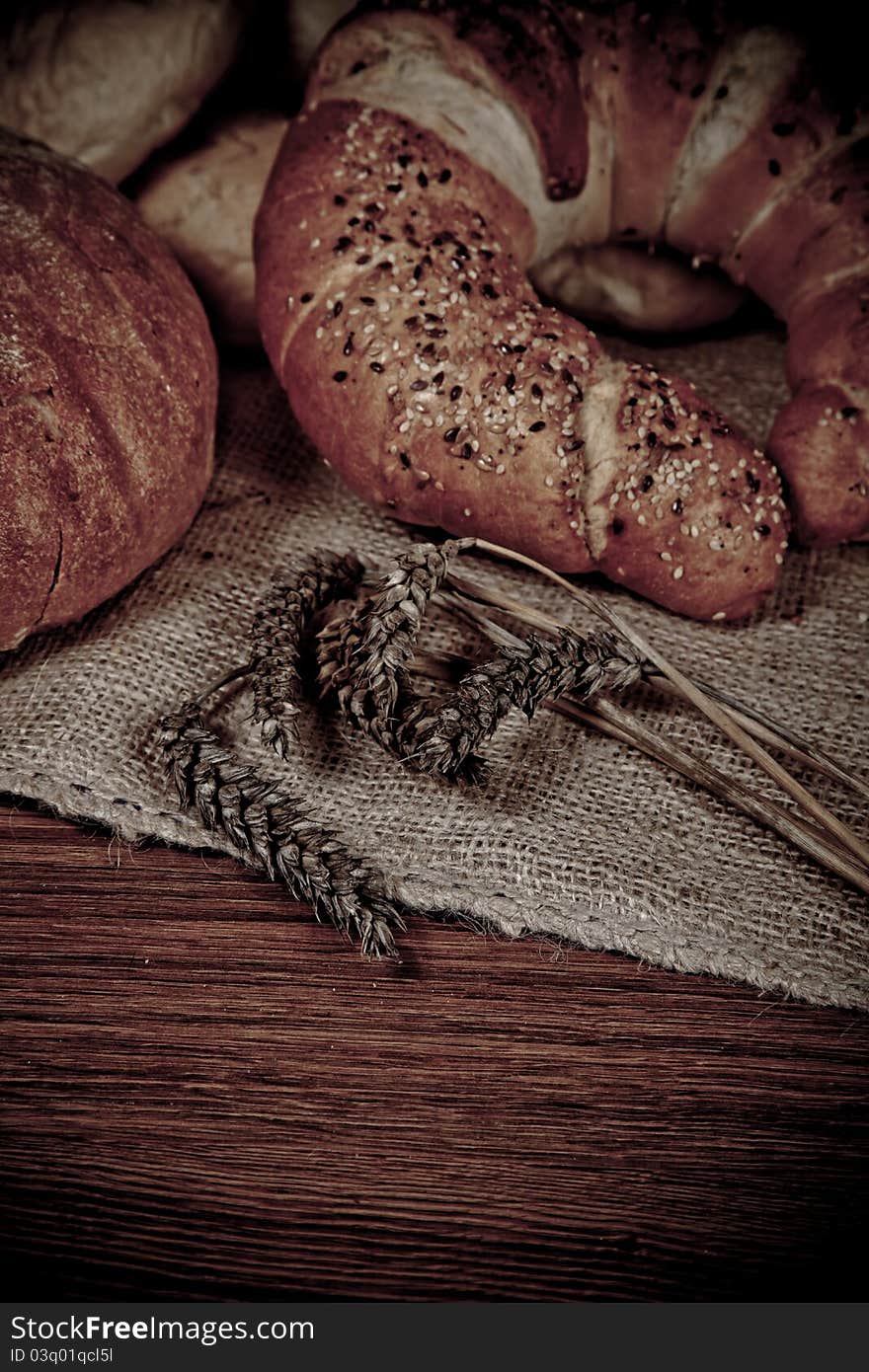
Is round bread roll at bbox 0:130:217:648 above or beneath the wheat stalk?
above

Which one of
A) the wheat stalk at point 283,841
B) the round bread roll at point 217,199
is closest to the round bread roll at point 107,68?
the round bread roll at point 217,199

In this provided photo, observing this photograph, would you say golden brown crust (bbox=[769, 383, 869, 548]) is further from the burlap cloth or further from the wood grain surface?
the wood grain surface

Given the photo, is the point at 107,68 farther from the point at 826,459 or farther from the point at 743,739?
the point at 743,739

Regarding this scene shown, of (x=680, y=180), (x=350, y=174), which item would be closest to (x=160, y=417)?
(x=350, y=174)

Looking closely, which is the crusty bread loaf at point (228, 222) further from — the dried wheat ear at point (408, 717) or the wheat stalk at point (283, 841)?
the wheat stalk at point (283, 841)

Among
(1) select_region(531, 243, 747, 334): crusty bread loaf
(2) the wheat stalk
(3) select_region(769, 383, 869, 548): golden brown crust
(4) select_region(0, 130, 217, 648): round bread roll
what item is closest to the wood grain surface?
(2) the wheat stalk

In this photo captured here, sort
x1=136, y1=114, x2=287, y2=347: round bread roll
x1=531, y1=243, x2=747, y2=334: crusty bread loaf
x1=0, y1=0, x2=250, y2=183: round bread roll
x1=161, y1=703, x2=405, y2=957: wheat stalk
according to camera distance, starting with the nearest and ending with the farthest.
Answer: x1=161, y1=703, x2=405, y2=957: wheat stalk → x1=0, y1=0, x2=250, y2=183: round bread roll → x1=136, y1=114, x2=287, y2=347: round bread roll → x1=531, y1=243, x2=747, y2=334: crusty bread loaf

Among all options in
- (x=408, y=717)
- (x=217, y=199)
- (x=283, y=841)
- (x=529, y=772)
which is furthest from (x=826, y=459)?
(x=217, y=199)

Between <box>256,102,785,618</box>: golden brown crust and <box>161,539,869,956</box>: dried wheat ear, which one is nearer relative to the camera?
<box>161,539,869,956</box>: dried wheat ear
